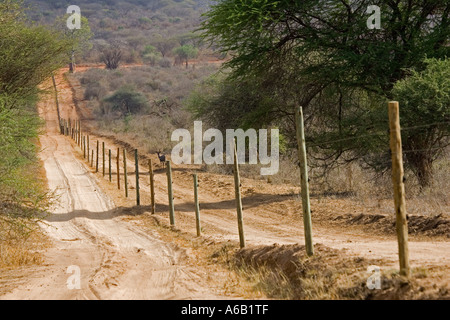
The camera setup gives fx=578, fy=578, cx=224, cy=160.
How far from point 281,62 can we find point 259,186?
5.26 m

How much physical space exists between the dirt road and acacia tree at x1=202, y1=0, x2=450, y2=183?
9.72ft

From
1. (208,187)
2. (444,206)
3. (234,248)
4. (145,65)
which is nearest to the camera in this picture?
(234,248)

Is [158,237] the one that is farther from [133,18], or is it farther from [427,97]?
[133,18]

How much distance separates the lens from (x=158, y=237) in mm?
15227

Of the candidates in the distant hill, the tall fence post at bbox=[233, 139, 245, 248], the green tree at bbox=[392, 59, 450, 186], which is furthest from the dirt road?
the distant hill

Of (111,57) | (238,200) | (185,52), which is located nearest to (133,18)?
(111,57)

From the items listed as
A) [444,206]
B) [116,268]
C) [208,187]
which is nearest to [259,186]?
[208,187]

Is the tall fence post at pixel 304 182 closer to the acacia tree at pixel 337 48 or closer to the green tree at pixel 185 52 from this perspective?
the acacia tree at pixel 337 48

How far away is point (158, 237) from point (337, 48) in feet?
26.8

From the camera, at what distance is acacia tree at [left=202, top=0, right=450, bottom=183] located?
17.3 m

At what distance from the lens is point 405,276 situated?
277 inches

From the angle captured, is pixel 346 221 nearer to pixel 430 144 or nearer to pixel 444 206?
pixel 444 206

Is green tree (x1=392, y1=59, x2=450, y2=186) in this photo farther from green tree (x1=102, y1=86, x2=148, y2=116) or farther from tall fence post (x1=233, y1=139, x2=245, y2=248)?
green tree (x1=102, y1=86, x2=148, y2=116)
